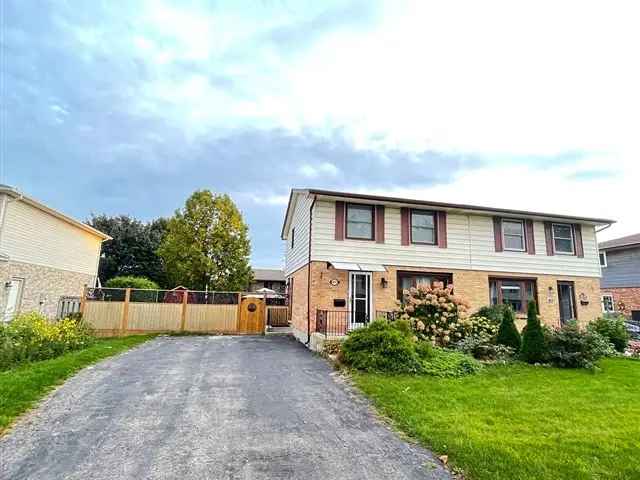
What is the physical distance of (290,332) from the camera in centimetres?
1712

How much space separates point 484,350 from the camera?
10047 mm

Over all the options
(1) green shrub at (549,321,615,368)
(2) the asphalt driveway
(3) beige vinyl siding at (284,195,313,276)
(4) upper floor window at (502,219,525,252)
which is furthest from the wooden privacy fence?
(1) green shrub at (549,321,615,368)

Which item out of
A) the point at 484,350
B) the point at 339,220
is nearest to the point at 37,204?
the point at 339,220

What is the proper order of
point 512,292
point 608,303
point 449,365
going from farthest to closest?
point 608,303
point 512,292
point 449,365

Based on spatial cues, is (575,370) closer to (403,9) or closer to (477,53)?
(477,53)

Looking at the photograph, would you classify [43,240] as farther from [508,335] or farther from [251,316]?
[508,335]

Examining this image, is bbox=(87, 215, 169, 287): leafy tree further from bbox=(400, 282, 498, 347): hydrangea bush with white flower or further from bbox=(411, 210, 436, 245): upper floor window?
bbox=(400, 282, 498, 347): hydrangea bush with white flower

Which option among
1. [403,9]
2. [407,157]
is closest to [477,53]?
[403,9]

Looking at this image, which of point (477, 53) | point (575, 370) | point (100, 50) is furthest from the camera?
point (100, 50)

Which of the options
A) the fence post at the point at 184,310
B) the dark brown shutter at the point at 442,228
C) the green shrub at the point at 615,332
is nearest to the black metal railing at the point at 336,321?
the dark brown shutter at the point at 442,228

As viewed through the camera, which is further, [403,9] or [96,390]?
[403,9]

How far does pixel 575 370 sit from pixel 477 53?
32.4 feet

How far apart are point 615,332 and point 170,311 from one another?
58.1 ft

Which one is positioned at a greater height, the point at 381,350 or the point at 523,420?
the point at 381,350
